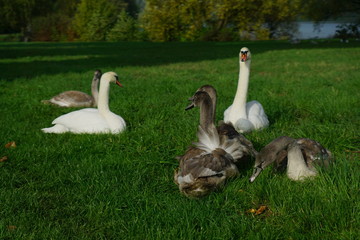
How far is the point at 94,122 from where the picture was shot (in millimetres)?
6371

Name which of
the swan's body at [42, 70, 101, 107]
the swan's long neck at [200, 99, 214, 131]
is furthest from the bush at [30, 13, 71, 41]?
the swan's long neck at [200, 99, 214, 131]

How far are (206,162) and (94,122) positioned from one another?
9.71 feet

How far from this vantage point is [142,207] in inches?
150

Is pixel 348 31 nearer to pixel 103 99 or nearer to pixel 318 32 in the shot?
pixel 318 32

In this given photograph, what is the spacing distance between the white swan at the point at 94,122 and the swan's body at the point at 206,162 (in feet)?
7.32

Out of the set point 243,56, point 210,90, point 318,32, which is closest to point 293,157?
point 210,90

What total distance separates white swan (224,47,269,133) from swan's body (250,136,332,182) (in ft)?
5.10

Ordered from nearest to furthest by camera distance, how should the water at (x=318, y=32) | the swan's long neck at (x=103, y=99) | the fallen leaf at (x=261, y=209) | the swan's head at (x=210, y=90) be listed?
the fallen leaf at (x=261, y=209) < the swan's head at (x=210, y=90) < the swan's long neck at (x=103, y=99) < the water at (x=318, y=32)

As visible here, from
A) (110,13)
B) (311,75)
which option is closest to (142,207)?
(311,75)

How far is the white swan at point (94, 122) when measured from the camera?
630 centimetres

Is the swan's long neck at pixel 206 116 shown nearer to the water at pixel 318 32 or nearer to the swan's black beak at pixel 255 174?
the swan's black beak at pixel 255 174

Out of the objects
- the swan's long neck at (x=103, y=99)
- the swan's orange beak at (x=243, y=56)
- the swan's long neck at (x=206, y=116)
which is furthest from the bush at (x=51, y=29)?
the swan's long neck at (x=206, y=116)

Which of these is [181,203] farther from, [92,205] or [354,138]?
[354,138]

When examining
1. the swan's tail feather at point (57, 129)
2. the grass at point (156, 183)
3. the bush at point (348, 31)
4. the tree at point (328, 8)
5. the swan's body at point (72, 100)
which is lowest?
the bush at point (348, 31)
